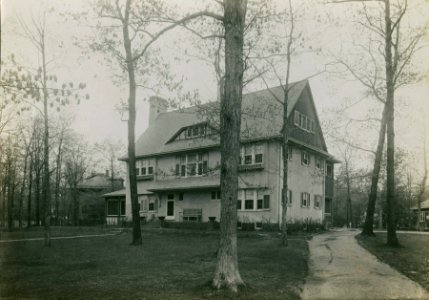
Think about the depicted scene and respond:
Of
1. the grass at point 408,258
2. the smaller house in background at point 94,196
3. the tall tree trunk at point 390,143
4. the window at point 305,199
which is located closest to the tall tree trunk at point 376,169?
the tall tree trunk at point 390,143

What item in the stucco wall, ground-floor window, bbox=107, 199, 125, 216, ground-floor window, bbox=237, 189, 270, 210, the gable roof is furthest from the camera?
ground-floor window, bbox=107, 199, 125, 216

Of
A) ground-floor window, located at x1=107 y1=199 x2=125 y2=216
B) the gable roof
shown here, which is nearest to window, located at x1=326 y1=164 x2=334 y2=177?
the gable roof

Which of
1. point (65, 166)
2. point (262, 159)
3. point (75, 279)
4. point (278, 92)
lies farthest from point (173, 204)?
point (65, 166)

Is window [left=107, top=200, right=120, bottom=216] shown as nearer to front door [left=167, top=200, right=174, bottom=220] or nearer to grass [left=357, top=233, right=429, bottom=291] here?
front door [left=167, top=200, right=174, bottom=220]

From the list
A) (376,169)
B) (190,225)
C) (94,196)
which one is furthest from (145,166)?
(94,196)

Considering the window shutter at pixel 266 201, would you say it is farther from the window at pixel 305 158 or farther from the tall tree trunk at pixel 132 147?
the tall tree trunk at pixel 132 147

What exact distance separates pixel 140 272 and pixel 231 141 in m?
4.80

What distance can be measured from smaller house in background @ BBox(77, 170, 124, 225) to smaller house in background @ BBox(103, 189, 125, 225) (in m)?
5.98

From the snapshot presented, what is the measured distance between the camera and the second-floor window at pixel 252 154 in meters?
28.8

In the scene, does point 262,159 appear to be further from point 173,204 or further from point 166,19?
point 166,19

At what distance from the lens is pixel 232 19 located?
9.95m

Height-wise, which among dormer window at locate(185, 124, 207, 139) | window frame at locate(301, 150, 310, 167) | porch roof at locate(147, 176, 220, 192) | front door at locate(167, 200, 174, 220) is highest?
dormer window at locate(185, 124, 207, 139)

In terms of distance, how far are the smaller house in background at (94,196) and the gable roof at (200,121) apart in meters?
16.0

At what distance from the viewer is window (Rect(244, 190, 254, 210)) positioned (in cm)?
2901
